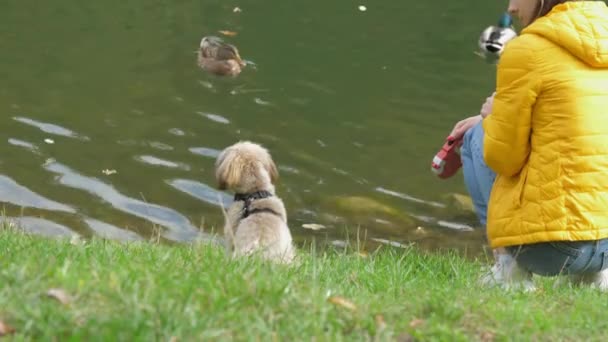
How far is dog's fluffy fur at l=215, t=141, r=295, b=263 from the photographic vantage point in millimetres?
7309

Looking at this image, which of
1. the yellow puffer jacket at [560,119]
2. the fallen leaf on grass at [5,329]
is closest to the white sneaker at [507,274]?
the yellow puffer jacket at [560,119]

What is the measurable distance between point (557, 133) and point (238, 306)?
242cm

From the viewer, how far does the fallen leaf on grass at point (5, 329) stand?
11.7ft

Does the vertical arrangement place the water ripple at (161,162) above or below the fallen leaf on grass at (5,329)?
below

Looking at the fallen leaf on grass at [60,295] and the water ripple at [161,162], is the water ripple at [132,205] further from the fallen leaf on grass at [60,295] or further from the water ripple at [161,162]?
the fallen leaf on grass at [60,295]

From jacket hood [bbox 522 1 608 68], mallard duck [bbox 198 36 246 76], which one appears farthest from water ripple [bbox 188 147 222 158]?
jacket hood [bbox 522 1 608 68]

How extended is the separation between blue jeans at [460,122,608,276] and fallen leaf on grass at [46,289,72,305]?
282 cm

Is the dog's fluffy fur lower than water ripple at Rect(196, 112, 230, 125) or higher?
higher

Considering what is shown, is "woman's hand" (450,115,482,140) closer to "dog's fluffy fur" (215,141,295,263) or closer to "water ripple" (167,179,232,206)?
"dog's fluffy fur" (215,141,295,263)

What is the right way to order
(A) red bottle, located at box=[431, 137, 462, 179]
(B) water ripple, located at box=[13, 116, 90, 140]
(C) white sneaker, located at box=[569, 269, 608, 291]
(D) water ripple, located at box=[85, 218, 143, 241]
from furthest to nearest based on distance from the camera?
(B) water ripple, located at box=[13, 116, 90, 140] → (D) water ripple, located at box=[85, 218, 143, 241] → (A) red bottle, located at box=[431, 137, 462, 179] → (C) white sneaker, located at box=[569, 269, 608, 291]

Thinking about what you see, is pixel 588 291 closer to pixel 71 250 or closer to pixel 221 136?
pixel 71 250

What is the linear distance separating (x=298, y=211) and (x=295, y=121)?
8.12ft

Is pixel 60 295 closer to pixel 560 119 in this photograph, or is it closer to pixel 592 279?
pixel 560 119

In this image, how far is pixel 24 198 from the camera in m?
10.2
